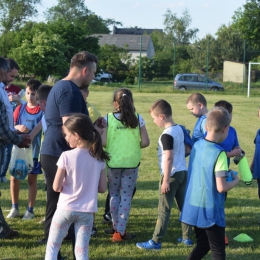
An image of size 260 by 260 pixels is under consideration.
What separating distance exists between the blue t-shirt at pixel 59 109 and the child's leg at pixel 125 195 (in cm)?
112

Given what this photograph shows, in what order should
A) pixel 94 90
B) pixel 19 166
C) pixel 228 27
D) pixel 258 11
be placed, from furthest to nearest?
pixel 228 27
pixel 258 11
pixel 94 90
pixel 19 166

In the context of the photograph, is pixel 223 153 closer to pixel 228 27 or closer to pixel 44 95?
pixel 44 95

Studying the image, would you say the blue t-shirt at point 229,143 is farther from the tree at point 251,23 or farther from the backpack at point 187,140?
the tree at point 251,23

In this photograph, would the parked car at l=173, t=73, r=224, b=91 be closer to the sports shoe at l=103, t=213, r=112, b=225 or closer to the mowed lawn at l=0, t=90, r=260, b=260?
the mowed lawn at l=0, t=90, r=260, b=260

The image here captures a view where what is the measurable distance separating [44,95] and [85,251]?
80.3 inches

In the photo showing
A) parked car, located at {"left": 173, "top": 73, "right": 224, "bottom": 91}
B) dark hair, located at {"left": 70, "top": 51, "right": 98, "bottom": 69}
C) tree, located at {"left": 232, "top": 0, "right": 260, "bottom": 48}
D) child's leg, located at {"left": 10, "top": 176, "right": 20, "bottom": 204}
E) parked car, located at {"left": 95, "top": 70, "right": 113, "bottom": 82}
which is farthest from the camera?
tree, located at {"left": 232, "top": 0, "right": 260, "bottom": 48}

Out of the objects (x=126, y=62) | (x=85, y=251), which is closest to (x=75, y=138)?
(x=85, y=251)

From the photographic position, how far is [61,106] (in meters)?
4.05

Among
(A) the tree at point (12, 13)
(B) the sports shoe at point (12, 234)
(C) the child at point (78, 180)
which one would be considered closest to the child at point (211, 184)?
(C) the child at point (78, 180)

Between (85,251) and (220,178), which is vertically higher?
(220,178)

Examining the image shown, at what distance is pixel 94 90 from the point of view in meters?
35.5

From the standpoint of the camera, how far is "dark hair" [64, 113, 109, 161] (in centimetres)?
367

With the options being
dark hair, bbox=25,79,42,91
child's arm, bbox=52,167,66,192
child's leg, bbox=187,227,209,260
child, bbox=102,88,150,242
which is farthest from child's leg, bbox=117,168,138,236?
dark hair, bbox=25,79,42,91

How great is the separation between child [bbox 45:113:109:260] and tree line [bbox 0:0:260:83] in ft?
108
